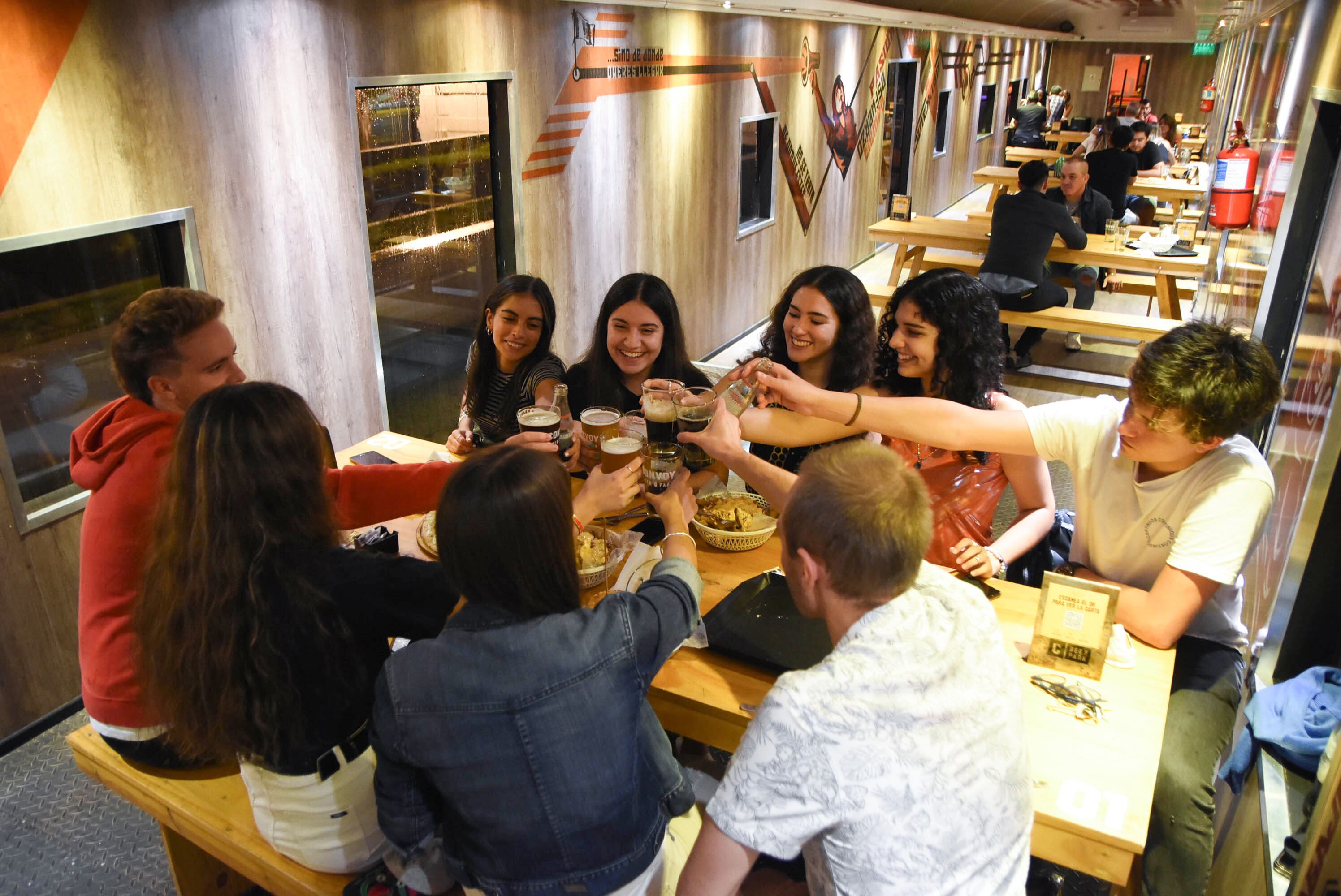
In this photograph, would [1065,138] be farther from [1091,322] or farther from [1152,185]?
[1091,322]

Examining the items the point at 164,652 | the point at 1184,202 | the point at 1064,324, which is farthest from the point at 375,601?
the point at 1184,202

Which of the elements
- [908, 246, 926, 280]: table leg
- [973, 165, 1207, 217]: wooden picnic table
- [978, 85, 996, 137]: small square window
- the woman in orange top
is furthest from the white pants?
[978, 85, 996, 137]: small square window

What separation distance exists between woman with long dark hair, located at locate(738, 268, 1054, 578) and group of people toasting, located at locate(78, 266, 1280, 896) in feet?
0.74

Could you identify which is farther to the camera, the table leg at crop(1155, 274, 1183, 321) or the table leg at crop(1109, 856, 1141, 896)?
the table leg at crop(1155, 274, 1183, 321)

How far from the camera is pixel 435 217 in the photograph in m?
4.96

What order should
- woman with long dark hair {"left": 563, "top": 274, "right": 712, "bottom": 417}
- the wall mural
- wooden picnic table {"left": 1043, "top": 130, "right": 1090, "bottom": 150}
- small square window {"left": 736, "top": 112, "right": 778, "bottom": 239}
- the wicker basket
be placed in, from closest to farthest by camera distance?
the wicker basket
woman with long dark hair {"left": 563, "top": 274, "right": 712, "bottom": 417}
the wall mural
small square window {"left": 736, "top": 112, "right": 778, "bottom": 239}
wooden picnic table {"left": 1043, "top": 130, "right": 1090, "bottom": 150}

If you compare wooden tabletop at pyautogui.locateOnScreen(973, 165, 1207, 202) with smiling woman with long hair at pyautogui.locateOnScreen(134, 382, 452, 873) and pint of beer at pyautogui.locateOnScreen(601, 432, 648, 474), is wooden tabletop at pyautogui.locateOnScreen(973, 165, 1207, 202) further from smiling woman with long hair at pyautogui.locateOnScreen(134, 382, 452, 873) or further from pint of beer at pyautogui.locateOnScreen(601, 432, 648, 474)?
smiling woman with long hair at pyautogui.locateOnScreen(134, 382, 452, 873)

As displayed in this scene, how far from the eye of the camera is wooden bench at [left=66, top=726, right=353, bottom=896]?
172cm

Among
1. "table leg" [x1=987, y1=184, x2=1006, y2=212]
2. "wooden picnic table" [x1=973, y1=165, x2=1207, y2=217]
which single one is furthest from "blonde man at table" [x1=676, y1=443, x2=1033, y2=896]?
"table leg" [x1=987, y1=184, x2=1006, y2=212]

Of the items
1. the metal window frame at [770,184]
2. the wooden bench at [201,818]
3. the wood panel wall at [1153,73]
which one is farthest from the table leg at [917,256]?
the wood panel wall at [1153,73]

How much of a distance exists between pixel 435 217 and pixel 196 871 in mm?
3679


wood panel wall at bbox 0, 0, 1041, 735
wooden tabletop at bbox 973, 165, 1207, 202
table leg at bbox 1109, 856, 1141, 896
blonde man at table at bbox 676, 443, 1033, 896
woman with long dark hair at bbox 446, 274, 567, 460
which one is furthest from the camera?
wooden tabletop at bbox 973, 165, 1207, 202

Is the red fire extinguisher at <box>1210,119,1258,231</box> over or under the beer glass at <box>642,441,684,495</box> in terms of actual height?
over

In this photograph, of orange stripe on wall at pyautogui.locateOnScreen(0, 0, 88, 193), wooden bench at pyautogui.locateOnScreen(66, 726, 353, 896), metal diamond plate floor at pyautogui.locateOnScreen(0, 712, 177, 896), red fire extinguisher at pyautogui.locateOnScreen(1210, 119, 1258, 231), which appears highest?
orange stripe on wall at pyautogui.locateOnScreen(0, 0, 88, 193)
